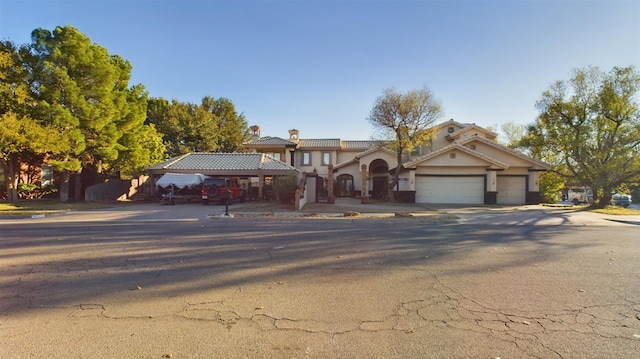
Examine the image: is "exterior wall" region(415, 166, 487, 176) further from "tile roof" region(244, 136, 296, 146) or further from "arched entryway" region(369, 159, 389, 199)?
"tile roof" region(244, 136, 296, 146)

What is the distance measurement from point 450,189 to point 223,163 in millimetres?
18379

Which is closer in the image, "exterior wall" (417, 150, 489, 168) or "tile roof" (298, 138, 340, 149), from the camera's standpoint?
"exterior wall" (417, 150, 489, 168)

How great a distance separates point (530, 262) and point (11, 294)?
349 inches

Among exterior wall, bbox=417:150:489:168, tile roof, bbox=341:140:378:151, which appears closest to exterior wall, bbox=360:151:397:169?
tile roof, bbox=341:140:378:151

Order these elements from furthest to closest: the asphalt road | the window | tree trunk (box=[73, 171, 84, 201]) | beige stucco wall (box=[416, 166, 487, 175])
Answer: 1. the window
2. tree trunk (box=[73, 171, 84, 201])
3. beige stucco wall (box=[416, 166, 487, 175])
4. the asphalt road

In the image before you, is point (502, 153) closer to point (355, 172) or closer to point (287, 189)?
point (355, 172)

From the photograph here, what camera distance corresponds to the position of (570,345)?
3.36 m

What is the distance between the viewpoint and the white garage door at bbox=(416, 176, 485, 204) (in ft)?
86.9

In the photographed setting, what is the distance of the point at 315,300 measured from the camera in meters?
4.55

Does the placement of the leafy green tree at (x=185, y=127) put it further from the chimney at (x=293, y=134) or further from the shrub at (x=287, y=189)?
the shrub at (x=287, y=189)

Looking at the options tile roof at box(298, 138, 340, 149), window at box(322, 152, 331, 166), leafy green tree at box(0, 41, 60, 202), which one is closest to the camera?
leafy green tree at box(0, 41, 60, 202)

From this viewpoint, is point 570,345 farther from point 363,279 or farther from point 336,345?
point 363,279

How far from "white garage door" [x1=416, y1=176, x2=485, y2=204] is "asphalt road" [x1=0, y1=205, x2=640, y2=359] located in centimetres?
1814

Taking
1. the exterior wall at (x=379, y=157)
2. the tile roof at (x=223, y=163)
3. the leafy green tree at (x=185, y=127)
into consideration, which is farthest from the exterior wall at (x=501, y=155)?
the leafy green tree at (x=185, y=127)
